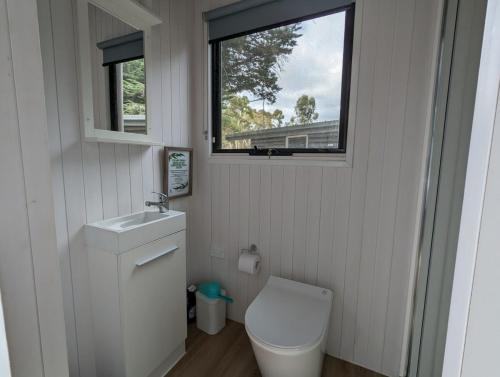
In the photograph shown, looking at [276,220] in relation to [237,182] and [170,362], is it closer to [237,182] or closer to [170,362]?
[237,182]

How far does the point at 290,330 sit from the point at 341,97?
138cm

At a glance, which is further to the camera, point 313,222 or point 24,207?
point 313,222

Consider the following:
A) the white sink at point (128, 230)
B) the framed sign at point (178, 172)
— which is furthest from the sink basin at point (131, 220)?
the framed sign at point (178, 172)

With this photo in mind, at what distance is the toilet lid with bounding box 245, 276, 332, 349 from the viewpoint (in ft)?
3.76

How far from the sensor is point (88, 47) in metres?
1.17

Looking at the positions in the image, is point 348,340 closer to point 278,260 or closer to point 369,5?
point 278,260

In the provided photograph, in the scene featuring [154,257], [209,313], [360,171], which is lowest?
[209,313]

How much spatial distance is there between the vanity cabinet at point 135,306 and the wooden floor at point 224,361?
0.17 m

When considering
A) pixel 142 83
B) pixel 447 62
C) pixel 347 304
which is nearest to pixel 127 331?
pixel 347 304

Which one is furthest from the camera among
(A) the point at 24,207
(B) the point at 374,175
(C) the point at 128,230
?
(B) the point at 374,175

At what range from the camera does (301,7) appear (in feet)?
4.92

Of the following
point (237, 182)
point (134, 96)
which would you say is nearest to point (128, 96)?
point (134, 96)

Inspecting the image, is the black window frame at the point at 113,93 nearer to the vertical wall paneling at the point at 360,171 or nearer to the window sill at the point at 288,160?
the window sill at the point at 288,160

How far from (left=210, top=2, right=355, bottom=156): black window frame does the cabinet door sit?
82cm
